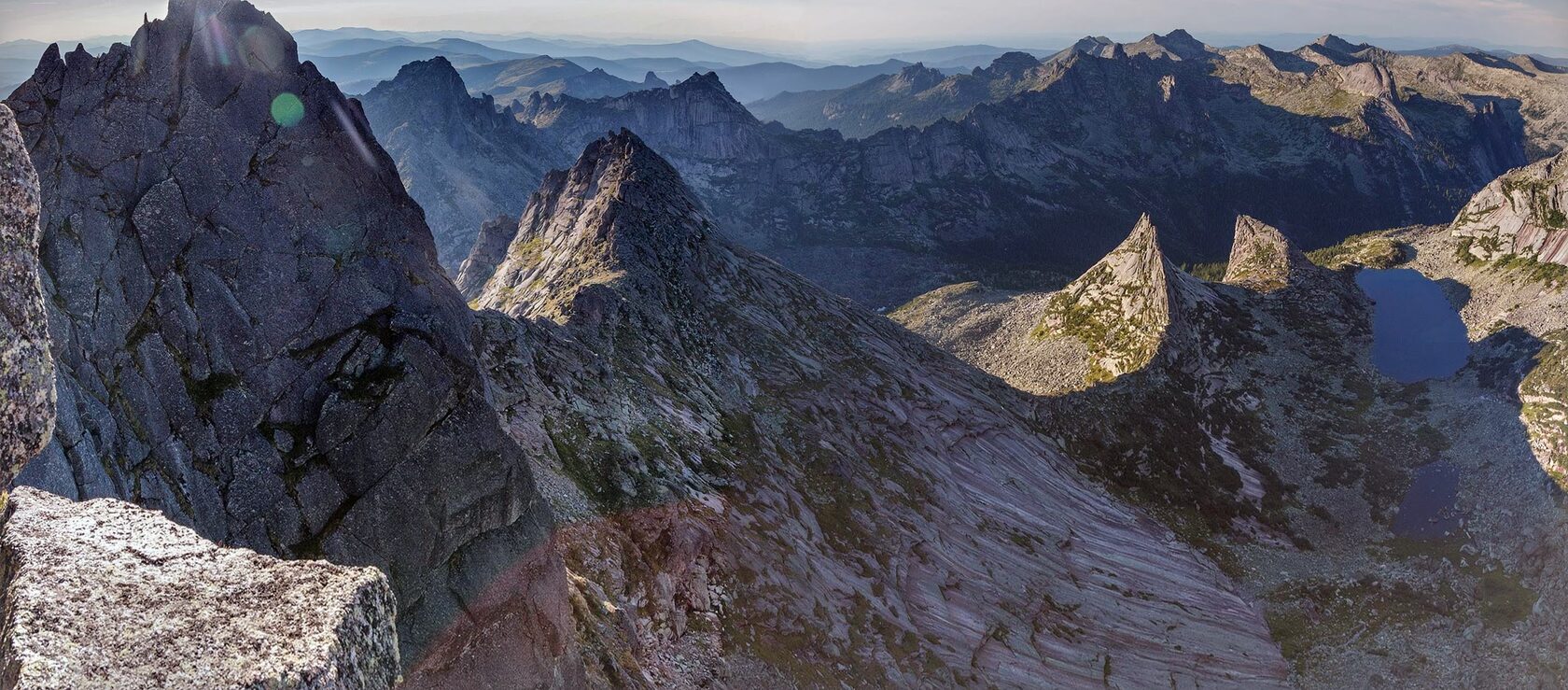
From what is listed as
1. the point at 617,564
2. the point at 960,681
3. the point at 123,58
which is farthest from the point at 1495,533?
the point at 123,58

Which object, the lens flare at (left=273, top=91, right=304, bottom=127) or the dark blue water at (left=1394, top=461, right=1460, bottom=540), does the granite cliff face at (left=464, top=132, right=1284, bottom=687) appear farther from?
the dark blue water at (left=1394, top=461, right=1460, bottom=540)

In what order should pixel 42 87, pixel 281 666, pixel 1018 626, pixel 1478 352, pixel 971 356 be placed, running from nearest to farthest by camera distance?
pixel 281 666 < pixel 42 87 < pixel 1018 626 < pixel 1478 352 < pixel 971 356

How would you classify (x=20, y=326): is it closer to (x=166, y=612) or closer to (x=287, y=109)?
(x=166, y=612)

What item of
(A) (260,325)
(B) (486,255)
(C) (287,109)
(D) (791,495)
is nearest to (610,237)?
(D) (791,495)

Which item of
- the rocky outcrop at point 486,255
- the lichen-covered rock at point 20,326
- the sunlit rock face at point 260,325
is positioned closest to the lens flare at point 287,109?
the sunlit rock face at point 260,325

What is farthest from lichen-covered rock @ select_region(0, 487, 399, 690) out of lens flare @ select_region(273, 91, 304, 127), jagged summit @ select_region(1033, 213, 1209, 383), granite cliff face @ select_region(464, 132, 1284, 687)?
jagged summit @ select_region(1033, 213, 1209, 383)

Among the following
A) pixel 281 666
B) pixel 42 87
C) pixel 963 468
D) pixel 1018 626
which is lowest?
pixel 1018 626

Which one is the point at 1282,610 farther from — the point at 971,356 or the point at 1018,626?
the point at 971,356
